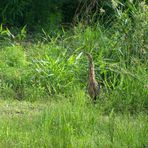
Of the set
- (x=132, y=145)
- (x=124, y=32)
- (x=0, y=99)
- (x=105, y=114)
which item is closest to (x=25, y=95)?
(x=0, y=99)

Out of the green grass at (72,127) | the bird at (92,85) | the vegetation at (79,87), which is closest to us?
the green grass at (72,127)

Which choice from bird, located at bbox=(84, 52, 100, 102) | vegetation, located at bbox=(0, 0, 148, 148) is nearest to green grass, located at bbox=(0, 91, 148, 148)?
vegetation, located at bbox=(0, 0, 148, 148)

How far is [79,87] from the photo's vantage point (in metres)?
7.00

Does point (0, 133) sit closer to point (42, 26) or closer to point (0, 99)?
point (0, 99)

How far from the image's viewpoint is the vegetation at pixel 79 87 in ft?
17.7

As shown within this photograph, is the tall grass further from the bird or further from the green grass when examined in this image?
the green grass

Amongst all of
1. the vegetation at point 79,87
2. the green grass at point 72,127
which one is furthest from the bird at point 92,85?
the green grass at point 72,127

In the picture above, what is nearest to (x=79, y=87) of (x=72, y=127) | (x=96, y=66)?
(x=96, y=66)

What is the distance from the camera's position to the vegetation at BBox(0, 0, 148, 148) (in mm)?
5402

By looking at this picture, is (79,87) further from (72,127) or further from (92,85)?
(72,127)

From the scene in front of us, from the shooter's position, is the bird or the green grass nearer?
the green grass

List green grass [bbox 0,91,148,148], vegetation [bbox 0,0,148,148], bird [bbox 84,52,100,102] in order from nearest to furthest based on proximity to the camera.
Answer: green grass [bbox 0,91,148,148], vegetation [bbox 0,0,148,148], bird [bbox 84,52,100,102]

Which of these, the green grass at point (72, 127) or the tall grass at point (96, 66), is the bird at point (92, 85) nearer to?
the tall grass at point (96, 66)

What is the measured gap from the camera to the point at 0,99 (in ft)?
22.7
